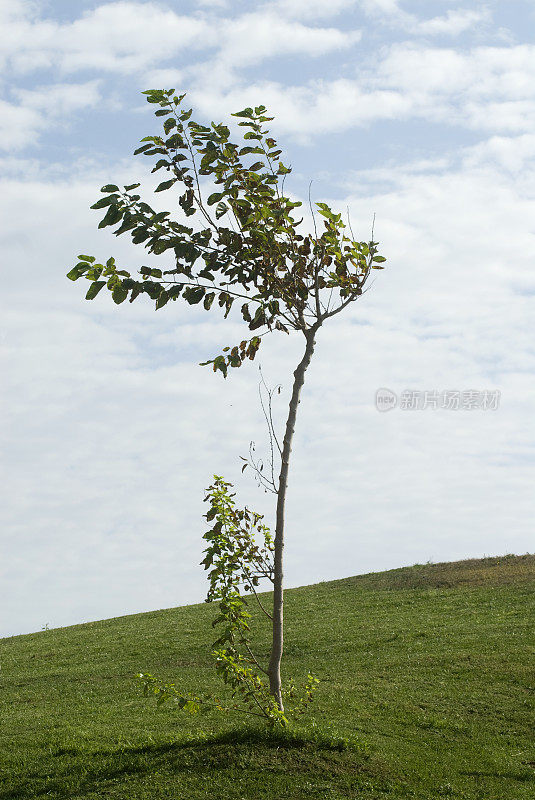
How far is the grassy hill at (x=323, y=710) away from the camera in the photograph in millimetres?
9945

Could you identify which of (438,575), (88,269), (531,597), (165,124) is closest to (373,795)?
(88,269)

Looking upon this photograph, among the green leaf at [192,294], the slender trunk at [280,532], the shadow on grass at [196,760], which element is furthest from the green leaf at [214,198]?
the shadow on grass at [196,760]

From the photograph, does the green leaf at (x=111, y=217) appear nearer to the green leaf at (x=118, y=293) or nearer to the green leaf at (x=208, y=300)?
the green leaf at (x=118, y=293)

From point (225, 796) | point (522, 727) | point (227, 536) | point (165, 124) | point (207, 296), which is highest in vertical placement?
point (165, 124)

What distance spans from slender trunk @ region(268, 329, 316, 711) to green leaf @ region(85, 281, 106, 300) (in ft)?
11.3

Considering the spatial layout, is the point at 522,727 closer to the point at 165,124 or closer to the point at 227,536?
the point at 227,536

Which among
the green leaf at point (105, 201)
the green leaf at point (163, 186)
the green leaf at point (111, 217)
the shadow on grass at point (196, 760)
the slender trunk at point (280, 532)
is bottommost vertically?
the shadow on grass at point (196, 760)

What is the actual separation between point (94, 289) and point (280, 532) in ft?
15.2

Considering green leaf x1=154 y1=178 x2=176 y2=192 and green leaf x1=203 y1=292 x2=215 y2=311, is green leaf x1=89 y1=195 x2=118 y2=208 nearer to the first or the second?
green leaf x1=154 y1=178 x2=176 y2=192

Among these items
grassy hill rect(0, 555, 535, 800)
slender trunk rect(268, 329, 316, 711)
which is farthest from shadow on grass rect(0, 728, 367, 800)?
slender trunk rect(268, 329, 316, 711)

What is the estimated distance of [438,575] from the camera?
3123cm

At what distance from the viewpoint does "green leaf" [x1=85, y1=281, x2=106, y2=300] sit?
9.95 meters

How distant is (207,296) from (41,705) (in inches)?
462

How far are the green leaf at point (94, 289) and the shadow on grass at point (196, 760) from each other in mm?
6796
